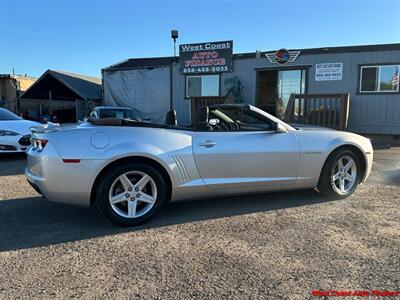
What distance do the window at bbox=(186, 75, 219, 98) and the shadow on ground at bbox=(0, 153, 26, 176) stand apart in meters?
7.69

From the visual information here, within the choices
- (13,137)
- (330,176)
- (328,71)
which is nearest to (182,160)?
(330,176)

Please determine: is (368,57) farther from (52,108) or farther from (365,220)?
(52,108)

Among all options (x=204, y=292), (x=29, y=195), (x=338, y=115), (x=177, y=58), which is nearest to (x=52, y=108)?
(x=177, y=58)

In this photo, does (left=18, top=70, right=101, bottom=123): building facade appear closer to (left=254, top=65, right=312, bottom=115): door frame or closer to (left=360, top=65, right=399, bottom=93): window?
(left=254, top=65, right=312, bottom=115): door frame

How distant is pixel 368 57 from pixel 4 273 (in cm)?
1273

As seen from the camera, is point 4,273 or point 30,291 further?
point 4,273

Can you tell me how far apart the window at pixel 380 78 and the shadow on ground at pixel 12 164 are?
1093cm

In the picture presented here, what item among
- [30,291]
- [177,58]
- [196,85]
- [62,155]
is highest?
[177,58]

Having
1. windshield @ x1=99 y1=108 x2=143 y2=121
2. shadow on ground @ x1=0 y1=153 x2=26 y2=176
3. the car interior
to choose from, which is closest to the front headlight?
shadow on ground @ x1=0 y1=153 x2=26 y2=176

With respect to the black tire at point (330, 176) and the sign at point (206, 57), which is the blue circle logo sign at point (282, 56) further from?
the black tire at point (330, 176)

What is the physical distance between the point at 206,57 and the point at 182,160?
11243 millimetres

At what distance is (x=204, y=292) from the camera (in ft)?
8.84

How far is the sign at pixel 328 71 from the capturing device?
1295cm

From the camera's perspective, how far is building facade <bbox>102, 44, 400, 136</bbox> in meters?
12.5
